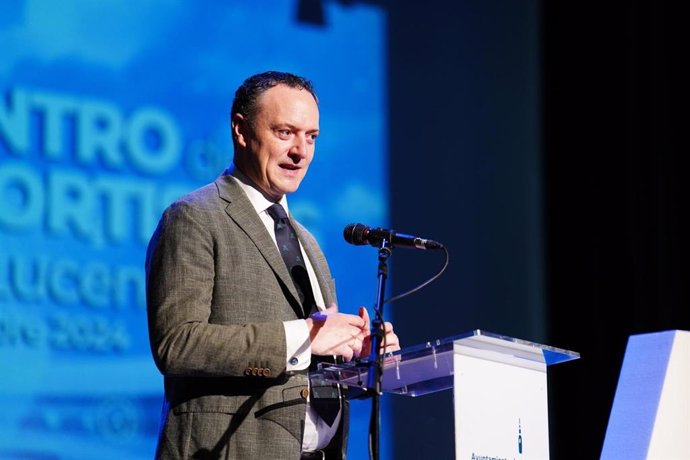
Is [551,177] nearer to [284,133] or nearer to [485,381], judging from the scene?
[284,133]

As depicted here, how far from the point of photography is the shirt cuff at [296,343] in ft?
8.11

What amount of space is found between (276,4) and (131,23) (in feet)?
2.58

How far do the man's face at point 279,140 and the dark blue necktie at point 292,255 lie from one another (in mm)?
65

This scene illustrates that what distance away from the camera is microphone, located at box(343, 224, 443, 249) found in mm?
2527

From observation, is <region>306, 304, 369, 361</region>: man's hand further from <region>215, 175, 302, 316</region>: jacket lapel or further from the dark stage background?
the dark stage background

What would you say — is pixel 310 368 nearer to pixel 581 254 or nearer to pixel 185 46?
pixel 185 46

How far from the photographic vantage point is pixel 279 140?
2.88 meters

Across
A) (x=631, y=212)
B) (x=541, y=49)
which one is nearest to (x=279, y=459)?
(x=631, y=212)

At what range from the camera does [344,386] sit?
2.67m

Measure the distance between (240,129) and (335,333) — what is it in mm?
776

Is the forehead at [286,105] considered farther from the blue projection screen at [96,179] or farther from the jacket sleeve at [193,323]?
the blue projection screen at [96,179]

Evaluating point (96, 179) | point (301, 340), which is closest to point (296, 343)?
point (301, 340)

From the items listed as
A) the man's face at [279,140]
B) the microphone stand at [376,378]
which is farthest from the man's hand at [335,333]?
the man's face at [279,140]

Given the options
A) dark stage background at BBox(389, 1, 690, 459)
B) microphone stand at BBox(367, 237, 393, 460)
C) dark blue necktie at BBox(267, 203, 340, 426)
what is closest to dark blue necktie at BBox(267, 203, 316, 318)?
dark blue necktie at BBox(267, 203, 340, 426)
